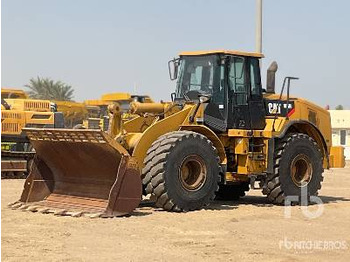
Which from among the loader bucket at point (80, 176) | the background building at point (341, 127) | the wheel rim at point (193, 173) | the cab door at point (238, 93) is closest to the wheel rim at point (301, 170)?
the cab door at point (238, 93)

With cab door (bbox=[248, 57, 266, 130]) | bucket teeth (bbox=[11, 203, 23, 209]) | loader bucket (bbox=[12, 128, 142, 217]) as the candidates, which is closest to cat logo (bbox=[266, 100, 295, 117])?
cab door (bbox=[248, 57, 266, 130])

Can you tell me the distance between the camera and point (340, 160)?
573 inches

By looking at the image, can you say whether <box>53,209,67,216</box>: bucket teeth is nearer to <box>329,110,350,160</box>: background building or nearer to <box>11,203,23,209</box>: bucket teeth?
<box>11,203,23,209</box>: bucket teeth

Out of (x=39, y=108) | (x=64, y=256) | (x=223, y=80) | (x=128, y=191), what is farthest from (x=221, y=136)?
(x=39, y=108)

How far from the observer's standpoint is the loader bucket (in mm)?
10539

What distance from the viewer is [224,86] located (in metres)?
12.9

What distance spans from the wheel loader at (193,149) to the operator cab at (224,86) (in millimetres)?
20

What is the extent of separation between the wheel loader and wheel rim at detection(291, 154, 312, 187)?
2cm

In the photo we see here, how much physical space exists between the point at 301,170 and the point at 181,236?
214 inches

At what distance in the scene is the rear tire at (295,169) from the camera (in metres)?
13.1

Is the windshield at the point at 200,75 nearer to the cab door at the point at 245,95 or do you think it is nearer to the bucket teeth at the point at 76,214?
the cab door at the point at 245,95

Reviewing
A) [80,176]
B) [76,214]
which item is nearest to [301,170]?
[80,176]

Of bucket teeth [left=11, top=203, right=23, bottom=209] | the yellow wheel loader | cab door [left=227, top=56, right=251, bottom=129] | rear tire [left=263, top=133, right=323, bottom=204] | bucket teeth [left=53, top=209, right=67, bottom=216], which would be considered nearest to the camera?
bucket teeth [left=53, top=209, right=67, bottom=216]

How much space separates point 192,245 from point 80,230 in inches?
68.5
